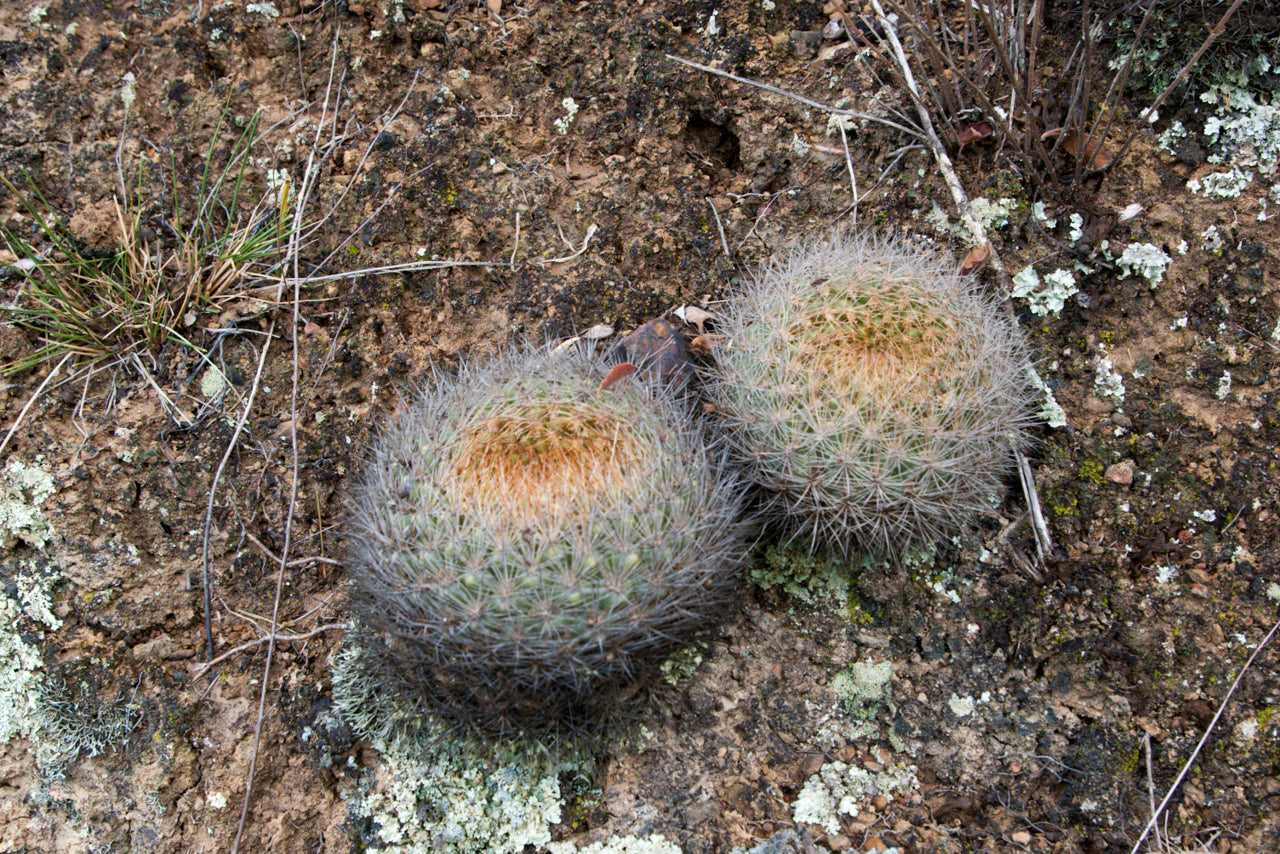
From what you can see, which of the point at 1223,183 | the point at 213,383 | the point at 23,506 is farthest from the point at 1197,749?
the point at 23,506

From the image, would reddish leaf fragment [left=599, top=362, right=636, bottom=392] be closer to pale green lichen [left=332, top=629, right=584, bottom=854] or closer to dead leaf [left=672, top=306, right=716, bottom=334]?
dead leaf [left=672, top=306, right=716, bottom=334]

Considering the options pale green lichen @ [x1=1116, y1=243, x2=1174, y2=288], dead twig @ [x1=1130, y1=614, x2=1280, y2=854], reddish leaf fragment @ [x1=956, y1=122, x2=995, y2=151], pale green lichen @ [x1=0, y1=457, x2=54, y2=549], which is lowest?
pale green lichen @ [x1=0, y1=457, x2=54, y2=549]

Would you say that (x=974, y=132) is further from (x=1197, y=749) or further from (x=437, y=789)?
(x=437, y=789)

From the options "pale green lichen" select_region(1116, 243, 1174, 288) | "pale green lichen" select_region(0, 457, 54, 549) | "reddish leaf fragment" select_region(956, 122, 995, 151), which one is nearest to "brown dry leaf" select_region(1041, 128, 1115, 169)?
"reddish leaf fragment" select_region(956, 122, 995, 151)

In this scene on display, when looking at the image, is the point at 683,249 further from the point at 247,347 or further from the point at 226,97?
the point at 226,97

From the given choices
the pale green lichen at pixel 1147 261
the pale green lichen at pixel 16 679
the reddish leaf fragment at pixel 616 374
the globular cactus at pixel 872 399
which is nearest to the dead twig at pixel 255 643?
the pale green lichen at pixel 16 679

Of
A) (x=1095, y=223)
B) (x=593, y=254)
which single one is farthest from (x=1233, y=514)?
(x=593, y=254)
